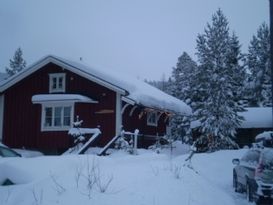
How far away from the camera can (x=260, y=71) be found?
5359 cm

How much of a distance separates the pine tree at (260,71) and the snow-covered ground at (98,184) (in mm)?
43623

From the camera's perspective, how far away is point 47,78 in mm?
25203

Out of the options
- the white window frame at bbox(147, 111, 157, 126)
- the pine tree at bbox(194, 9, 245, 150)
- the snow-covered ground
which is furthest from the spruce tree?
the snow-covered ground

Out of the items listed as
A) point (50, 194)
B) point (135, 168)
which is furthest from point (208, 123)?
point (50, 194)

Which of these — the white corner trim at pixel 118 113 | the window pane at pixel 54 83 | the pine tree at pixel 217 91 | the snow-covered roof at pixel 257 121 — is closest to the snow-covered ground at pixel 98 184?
the white corner trim at pixel 118 113

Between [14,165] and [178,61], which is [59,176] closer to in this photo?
[14,165]

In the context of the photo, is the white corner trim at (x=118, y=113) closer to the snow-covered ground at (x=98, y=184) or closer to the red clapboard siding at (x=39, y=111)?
the red clapboard siding at (x=39, y=111)

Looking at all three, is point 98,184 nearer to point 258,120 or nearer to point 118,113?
point 118,113

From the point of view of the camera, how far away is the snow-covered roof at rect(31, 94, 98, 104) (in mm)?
23078

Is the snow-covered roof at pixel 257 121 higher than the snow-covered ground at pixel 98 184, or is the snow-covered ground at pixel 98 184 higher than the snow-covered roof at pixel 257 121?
the snow-covered roof at pixel 257 121

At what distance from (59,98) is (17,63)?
4457 cm

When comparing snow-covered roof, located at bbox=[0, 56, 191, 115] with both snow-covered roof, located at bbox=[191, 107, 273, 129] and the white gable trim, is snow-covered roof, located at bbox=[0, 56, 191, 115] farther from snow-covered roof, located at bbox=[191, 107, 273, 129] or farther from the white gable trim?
snow-covered roof, located at bbox=[191, 107, 273, 129]

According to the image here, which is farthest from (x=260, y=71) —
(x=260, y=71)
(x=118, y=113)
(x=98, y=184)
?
(x=98, y=184)

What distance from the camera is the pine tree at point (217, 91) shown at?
34906 mm
